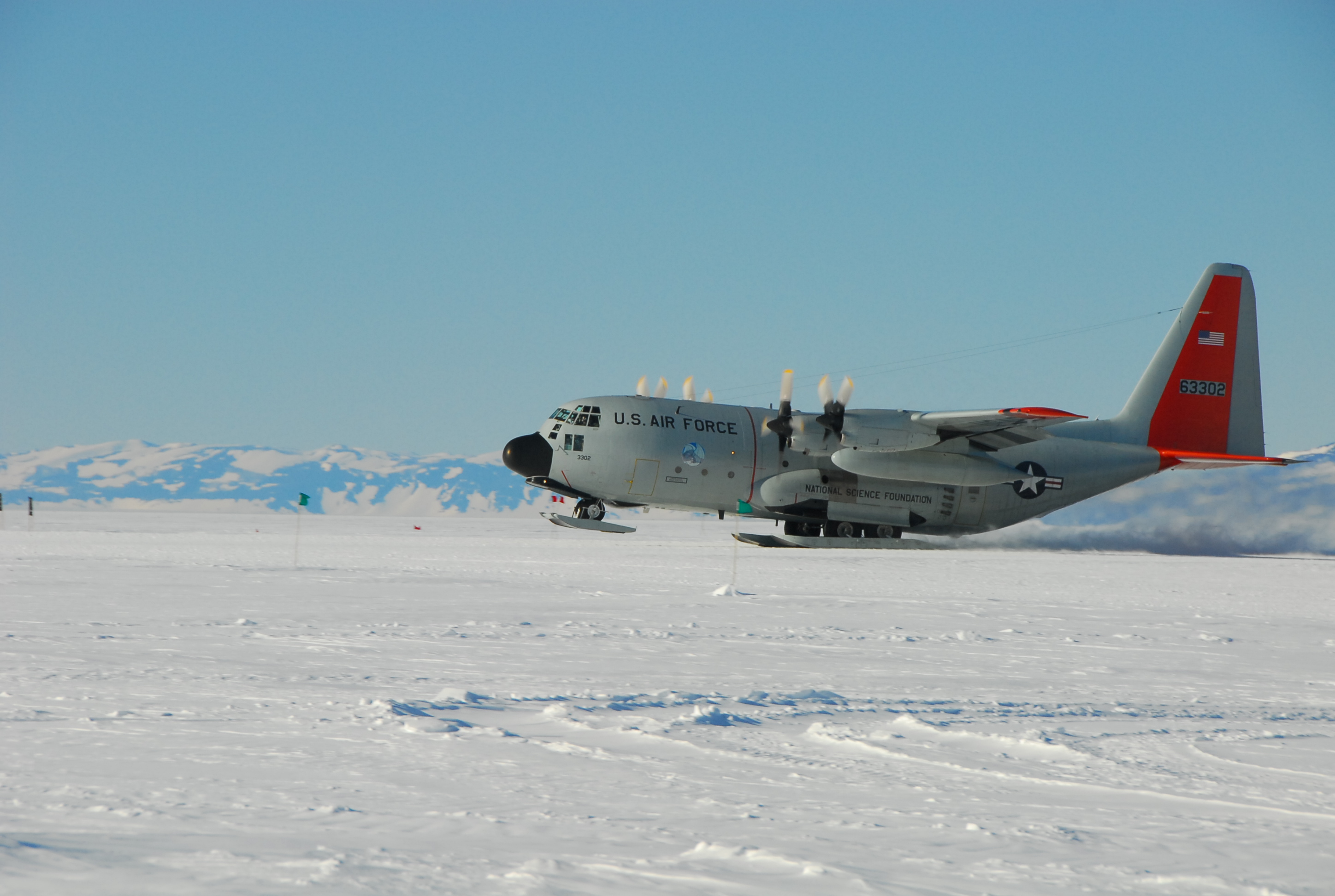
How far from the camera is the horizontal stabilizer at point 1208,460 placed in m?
31.1

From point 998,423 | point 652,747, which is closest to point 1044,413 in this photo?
point 998,423

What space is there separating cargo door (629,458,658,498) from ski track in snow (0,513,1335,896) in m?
14.3

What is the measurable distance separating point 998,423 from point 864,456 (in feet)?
11.0

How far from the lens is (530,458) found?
29000mm

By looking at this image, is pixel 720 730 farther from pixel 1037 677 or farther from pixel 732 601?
pixel 732 601

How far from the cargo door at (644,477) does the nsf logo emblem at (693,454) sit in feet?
2.48

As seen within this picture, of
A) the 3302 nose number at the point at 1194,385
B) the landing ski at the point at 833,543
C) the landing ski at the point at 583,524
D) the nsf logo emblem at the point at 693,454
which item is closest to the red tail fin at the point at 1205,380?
the 3302 nose number at the point at 1194,385

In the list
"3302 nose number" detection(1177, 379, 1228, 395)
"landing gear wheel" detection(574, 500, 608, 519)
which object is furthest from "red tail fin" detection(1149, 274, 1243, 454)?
"landing gear wheel" detection(574, 500, 608, 519)

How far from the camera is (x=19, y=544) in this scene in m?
25.3

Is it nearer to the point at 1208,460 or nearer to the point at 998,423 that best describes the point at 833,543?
the point at 998,423

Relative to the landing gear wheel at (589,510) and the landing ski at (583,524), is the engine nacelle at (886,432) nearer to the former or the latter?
the landing ski at (583,524)

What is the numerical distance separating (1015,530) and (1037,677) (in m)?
29.3

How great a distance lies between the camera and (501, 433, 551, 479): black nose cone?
95.1 feet

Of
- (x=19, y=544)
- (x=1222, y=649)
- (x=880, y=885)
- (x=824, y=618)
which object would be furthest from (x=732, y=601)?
(x=19, y=544)
